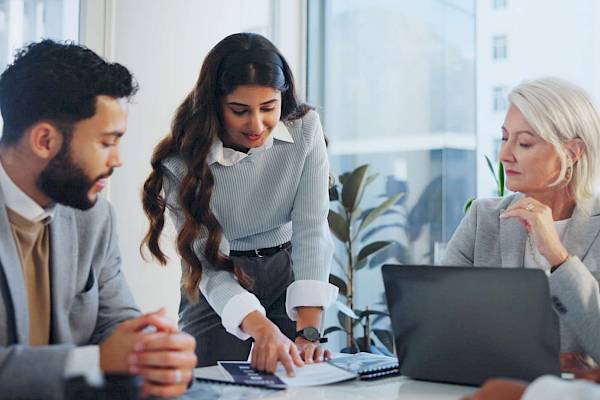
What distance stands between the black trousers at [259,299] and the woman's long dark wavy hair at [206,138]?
0.17 ft

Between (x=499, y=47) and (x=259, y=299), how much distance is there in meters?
2.32

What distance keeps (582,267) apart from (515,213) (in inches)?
9.6

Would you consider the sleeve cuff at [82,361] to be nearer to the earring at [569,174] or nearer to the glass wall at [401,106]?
the earring at [569,174]

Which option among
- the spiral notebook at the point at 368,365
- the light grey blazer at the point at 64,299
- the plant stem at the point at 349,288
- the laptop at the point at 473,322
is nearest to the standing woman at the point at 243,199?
the spiral notebook at the point at 368,365

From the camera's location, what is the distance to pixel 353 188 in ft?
14.1

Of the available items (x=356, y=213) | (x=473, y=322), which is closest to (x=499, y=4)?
(x=356, y=213)

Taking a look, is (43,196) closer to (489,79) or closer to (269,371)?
(269,371)

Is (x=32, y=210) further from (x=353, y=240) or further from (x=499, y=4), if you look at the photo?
(x=499, y=4)

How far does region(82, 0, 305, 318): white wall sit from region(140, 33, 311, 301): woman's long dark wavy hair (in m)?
1.58

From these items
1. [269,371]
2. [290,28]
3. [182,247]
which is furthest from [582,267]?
[290,28]


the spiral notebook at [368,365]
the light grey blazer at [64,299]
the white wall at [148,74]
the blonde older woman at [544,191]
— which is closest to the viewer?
the light grey blazer at [64,299]

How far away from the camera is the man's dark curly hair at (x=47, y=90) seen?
5.24ft

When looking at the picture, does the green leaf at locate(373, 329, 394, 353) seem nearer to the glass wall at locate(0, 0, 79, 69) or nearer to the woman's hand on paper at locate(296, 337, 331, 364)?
the glass wall at locate(0, 0, 79, 69)

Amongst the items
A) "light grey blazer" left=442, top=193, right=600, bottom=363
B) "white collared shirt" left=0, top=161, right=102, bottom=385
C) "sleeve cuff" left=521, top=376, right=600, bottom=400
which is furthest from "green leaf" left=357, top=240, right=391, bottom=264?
"sleeve cuff" left=521, top=376, right=600, bottom=400
